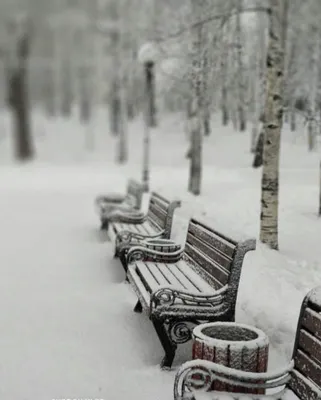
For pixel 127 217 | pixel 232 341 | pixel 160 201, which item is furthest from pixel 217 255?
pixel 127 217

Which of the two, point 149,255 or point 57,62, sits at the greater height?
point 57,62

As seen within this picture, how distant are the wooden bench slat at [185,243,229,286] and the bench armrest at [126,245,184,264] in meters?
0.25

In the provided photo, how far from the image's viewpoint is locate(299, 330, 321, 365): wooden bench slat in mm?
3216

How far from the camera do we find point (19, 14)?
26.3 m

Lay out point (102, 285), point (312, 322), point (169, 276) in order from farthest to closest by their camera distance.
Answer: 1. point (102, 285)
2. point (169, 276)
3. point (312, 322)

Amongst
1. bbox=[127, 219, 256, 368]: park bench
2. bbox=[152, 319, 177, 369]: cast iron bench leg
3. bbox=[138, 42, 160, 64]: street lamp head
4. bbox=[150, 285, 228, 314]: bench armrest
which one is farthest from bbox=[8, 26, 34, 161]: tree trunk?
bbox=[152, 319, 177, 369]: cast iron bench leg

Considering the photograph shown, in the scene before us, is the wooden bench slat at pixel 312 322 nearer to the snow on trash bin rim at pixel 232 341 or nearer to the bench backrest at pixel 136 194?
the snow on trash bin rim at pixel 232 341

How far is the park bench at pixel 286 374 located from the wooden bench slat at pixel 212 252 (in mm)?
1398

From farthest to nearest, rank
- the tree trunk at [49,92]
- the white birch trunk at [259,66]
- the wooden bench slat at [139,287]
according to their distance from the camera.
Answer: the tree trunk at [49,92]
the white birch trunk at [259,66]
the wooden bench slat at [139,287]

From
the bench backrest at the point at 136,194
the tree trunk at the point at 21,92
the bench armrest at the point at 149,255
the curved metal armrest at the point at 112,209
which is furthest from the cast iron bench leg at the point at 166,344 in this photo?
the tree trunk at the point at 21,92

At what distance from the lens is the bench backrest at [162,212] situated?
777 centimetres

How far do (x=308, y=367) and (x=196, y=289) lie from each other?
6.71 feet

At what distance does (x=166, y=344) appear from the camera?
4730 millimetres

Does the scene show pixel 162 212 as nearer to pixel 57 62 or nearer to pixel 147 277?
pixel 147 277
